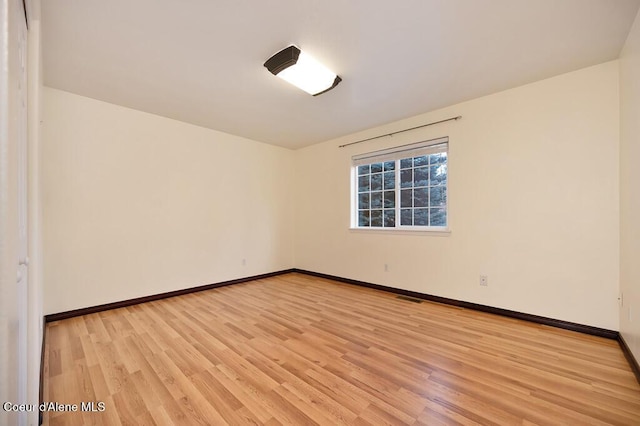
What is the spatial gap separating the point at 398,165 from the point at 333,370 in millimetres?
2975

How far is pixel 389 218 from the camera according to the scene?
4020 mm

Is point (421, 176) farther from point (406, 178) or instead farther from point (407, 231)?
point (407, 231)

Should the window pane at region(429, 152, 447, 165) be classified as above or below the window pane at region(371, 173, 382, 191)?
above

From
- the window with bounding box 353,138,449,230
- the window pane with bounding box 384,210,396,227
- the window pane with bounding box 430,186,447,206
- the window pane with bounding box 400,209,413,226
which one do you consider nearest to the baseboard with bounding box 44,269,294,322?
the window with bounding box 353,138,449,230

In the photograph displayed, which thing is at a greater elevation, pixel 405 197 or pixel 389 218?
pixel 405 197

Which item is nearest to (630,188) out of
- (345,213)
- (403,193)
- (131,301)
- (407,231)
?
(407,231)

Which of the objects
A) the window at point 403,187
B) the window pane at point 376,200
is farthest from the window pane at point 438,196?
the window pane at point 376,200

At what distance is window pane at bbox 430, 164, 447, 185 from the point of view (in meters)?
3.45

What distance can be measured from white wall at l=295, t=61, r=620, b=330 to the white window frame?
0.09 metres

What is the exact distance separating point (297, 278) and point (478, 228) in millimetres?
3022

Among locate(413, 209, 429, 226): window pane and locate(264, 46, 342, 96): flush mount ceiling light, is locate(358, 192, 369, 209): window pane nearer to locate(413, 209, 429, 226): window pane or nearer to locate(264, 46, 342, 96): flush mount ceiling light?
locate(413, 209, 429, 226): window pane

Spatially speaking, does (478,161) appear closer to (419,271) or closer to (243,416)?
(419,271)

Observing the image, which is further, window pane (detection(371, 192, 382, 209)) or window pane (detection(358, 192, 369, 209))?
window pane (detection(358, 192, 369, 209))

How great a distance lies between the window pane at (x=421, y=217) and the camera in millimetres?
3613
